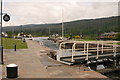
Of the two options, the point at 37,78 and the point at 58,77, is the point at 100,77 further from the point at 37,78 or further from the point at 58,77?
the point at 37,78

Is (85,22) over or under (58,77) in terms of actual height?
over

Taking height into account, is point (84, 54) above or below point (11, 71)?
above

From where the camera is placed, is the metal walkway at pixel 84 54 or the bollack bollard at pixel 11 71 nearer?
the bollack bollard at pixel 11 71

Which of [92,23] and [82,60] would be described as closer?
[82,60]

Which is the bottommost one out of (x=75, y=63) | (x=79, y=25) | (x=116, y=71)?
(x=116, y=71)

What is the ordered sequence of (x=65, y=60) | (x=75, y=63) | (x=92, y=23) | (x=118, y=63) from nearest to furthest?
(x=75, y=63)
(x=65, y=60)
(x=118, y=63)
(x=92, y=23)

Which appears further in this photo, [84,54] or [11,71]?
[84,54]

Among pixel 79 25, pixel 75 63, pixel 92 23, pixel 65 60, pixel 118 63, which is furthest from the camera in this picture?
pixel 79 25

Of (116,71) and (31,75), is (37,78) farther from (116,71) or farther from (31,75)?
(116,71)

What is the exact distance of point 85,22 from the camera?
6575 inches

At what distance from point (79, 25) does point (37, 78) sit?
158513 mm

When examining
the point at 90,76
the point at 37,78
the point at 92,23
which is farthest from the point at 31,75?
the point at 92,23

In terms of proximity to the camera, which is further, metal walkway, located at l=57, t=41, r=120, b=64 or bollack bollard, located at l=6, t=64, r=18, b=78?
metal walkway, located at l=57, t=41, r=120, b=64

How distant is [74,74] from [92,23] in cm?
14778
